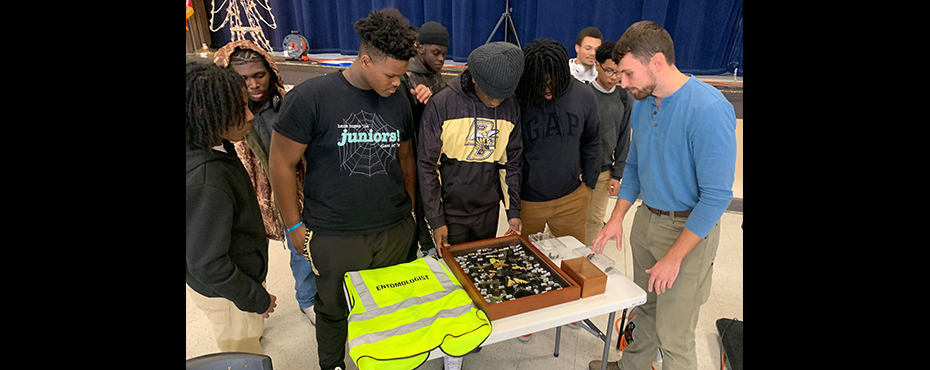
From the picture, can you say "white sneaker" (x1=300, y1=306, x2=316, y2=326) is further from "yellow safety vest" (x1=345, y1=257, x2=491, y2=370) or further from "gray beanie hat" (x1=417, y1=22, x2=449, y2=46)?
"gray beanie hat" (x1=417, y1=22, x2=449, y2=46)

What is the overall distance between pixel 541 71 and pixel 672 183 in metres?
0.65

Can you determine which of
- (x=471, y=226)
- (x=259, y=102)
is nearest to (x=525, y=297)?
(x=471, y=226)

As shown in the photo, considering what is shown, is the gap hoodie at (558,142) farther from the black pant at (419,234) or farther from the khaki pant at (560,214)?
the black pant at (419,234)

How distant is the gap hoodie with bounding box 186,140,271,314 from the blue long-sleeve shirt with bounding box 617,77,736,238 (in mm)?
1289

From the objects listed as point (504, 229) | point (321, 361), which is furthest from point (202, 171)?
point (504, 229)

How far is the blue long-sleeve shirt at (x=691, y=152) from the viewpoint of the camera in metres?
1.14

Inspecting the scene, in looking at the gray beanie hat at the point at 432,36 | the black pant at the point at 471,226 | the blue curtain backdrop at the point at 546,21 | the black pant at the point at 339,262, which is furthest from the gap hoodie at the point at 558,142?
the blue curtain backdrop at the point at 546,21

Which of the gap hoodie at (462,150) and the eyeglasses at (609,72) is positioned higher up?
the eyeglasses at (609,72)

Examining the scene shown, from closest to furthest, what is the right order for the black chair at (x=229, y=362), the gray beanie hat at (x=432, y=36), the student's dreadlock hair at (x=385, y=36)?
the black chair at (x=229, y=362) < the student's dreadlock hair at (x=385, y=36) < the gray beanie hat at (x=432, y=36)

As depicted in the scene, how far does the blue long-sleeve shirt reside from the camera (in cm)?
114

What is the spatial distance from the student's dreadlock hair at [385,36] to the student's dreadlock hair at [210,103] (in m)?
0.40
